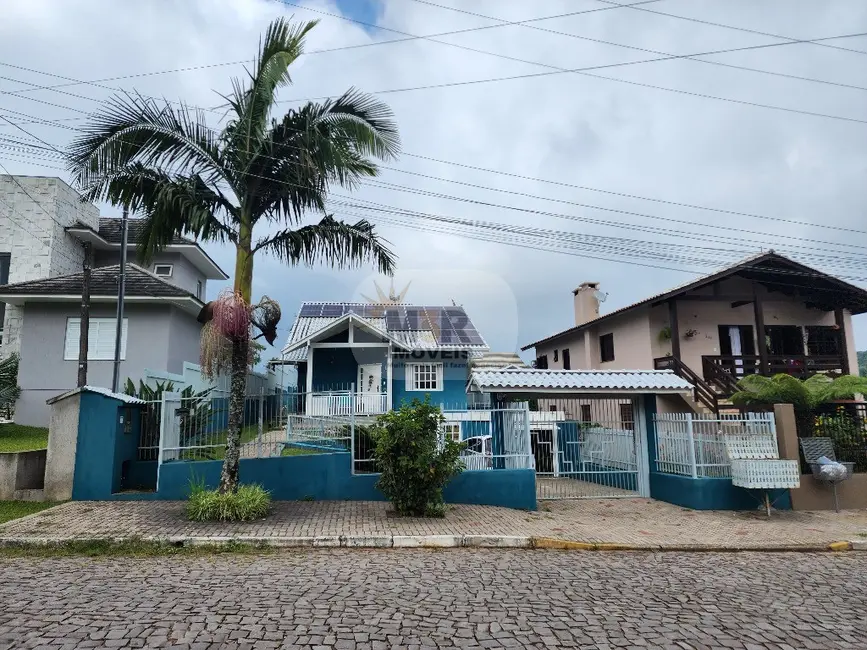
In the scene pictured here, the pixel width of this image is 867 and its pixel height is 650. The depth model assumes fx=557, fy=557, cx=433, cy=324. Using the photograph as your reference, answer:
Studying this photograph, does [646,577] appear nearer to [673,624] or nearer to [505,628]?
[673,624]

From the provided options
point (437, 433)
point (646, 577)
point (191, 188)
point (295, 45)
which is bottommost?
point (646, 577)

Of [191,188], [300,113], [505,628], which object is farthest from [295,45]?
[505,628]

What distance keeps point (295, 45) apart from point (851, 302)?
2101cm

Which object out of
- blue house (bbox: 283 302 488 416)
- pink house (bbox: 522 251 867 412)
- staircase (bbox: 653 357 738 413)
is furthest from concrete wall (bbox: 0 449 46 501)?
pink house (bbox: 522 251 867 412)

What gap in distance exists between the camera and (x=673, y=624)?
4719 mm

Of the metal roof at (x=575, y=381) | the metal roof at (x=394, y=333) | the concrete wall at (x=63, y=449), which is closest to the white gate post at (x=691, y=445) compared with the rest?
the metal roof at (x=575, y=381)

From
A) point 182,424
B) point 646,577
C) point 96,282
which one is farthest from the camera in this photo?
point 96,282

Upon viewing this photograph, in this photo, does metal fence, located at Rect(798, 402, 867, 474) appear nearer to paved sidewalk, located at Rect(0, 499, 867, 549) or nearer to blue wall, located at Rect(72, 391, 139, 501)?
paved sidewalk, located at Rect(0, 499, 867, 549)

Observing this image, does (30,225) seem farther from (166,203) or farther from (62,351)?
(166,203)

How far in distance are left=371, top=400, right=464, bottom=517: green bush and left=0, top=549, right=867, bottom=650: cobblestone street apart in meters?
1.73

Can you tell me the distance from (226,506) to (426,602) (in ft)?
14.9

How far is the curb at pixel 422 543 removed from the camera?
7.29 meters

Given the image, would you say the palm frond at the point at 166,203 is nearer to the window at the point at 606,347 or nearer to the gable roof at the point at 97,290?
the gable roof at the point at 97,290

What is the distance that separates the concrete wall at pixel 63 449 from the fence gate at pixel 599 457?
881 cm
